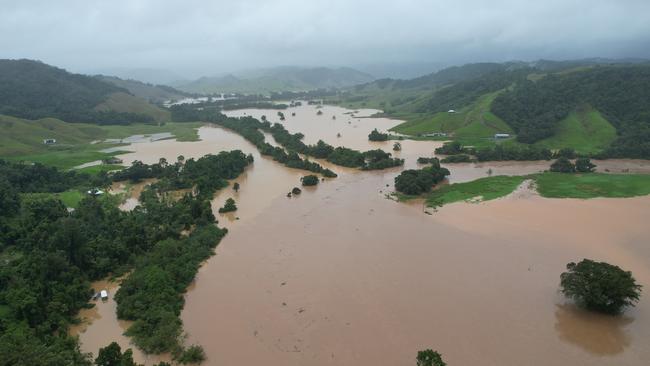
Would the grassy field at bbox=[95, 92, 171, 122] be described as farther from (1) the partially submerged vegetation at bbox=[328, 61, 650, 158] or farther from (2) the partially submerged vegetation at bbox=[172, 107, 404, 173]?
(1) the partially submerged vegetation at bbox=[328, 61, 650, 158]

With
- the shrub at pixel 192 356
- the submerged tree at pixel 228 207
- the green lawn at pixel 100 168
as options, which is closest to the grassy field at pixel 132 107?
the green lawn at pixel 100 168

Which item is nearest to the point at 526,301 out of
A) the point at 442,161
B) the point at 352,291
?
the point at 352,291

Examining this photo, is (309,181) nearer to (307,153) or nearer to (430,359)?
(307,153)

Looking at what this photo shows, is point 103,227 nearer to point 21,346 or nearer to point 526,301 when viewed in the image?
point 21,346

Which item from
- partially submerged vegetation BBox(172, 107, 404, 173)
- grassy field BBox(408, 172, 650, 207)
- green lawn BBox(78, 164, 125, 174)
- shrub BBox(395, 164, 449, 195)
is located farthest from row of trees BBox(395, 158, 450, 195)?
green lawn BBox(78, 164, 125, 174)

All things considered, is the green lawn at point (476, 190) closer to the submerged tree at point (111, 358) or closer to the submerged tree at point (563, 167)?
the submerged tree at point (563, 167)
